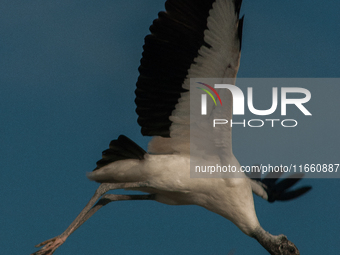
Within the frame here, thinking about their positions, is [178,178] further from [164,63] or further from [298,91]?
[298,91]

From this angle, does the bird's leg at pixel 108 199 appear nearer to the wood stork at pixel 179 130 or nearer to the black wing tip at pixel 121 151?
the wood stork at pixel 179 130

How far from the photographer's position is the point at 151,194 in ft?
32.4

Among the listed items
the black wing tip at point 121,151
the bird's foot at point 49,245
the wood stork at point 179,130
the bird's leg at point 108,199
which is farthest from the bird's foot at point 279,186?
the bird's foot at point 49,245

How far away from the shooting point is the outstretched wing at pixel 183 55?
25.2 ft

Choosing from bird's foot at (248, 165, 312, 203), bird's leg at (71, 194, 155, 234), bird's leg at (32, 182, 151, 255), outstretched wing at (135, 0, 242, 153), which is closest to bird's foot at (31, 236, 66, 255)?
bird's leg at (32, 182, 151, 255)

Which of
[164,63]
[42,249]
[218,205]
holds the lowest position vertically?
[42,249]

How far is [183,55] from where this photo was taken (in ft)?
26.4

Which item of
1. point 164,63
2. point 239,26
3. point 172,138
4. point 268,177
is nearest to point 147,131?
point 172,138

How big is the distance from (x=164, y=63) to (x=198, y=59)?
0.49 m

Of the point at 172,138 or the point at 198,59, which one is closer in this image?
the point at 198,59

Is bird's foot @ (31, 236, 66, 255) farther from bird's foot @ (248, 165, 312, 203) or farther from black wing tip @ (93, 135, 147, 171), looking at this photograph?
bird's foot @ (248, 165, 312, 203)

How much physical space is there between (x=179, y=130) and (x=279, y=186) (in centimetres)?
250

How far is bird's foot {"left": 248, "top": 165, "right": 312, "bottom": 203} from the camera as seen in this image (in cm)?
1002

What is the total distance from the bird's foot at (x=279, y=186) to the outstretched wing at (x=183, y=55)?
84.8 inches
